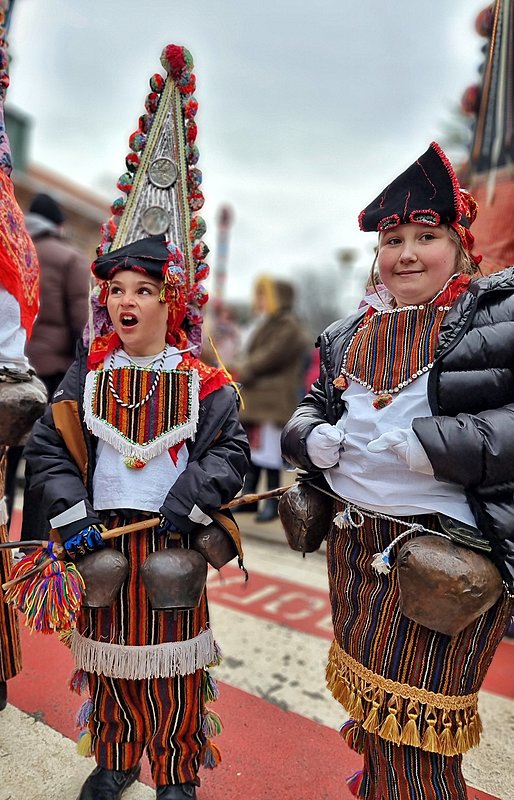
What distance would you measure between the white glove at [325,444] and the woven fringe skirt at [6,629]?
4.01 ft

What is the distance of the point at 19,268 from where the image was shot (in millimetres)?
2176

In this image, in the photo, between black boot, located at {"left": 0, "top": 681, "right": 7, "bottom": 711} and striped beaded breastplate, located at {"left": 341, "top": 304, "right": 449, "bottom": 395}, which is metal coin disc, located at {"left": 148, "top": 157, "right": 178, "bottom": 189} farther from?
black boot, located at {"left": 0, "top": 681, "right": 7, "bottom": 711}

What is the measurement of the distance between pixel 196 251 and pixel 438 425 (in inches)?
47.5

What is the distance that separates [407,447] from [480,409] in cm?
22

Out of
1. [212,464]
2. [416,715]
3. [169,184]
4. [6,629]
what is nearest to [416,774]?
[416,715]

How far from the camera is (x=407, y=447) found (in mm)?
1461

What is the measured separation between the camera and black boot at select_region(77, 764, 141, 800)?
187 cm

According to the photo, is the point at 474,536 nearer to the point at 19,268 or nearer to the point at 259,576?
the point at 19,268

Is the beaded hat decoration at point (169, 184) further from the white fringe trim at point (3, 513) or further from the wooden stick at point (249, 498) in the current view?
the white fringe trim at point (3, 513)

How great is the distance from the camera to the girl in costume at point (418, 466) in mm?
1461

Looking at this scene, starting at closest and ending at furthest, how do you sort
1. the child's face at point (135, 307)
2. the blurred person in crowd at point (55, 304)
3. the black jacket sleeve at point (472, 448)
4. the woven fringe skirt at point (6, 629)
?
1. the black jacket sleeve at point (472, 448)
2. the child's face at point (135, 307)
3. the woven fringe skirt at point (6, 629)
4. the blurred person in crowd at point (55, 304)

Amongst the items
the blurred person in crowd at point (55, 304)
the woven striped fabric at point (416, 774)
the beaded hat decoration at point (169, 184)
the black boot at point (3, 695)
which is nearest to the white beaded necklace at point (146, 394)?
the beaded hat decoration at point (169, 184)

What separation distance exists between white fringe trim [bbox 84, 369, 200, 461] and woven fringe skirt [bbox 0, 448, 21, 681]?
1.98ft

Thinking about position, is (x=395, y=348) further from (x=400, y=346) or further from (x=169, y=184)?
(x=169, y=184)
